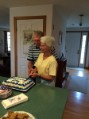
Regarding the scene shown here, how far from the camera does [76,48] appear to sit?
677cm

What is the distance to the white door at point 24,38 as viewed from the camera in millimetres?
3137

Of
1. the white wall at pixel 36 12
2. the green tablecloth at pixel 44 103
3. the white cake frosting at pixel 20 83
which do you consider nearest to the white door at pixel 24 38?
the white wall at pixel 36 12

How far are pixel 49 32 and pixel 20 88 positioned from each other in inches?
81.7

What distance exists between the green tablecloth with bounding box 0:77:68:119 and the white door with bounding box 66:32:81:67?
576cm

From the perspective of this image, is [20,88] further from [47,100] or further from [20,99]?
[47,100]

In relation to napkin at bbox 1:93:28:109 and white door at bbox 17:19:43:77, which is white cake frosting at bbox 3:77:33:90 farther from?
white door at bbox 17:19:43:77

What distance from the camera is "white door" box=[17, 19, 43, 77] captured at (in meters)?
3.14

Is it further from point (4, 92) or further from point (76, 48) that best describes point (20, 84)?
point (76, 48)

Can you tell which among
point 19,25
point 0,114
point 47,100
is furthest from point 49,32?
point 0,114

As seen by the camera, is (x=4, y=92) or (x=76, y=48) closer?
(x=4, y=92)

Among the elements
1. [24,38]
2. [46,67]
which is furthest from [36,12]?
[46,67]

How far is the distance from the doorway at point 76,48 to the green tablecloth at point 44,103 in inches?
226

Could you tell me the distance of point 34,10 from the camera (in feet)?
10.1

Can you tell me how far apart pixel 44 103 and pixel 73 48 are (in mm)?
6113
